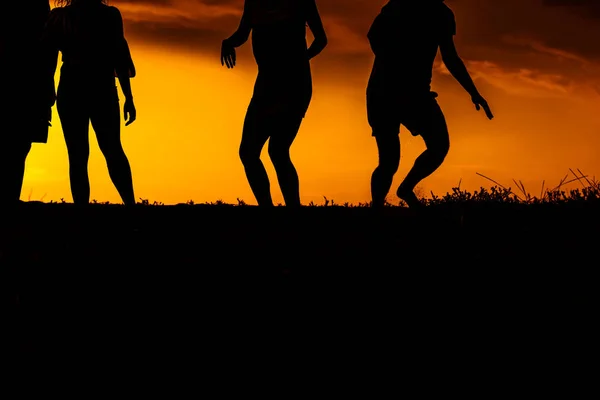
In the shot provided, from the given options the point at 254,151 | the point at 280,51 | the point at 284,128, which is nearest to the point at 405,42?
the point at 280,51

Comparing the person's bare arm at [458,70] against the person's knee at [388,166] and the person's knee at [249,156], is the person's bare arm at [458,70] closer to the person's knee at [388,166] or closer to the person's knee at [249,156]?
the person's knee at [388,166]

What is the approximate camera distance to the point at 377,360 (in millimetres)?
5066

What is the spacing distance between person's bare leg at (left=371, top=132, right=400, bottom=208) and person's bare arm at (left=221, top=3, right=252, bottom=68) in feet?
5.90

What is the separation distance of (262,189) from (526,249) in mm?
2899

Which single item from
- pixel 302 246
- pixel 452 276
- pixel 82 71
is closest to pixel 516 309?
pixel 452 276

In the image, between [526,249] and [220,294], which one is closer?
[220,294]

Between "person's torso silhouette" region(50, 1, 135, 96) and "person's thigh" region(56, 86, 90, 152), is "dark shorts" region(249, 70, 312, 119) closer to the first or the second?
"person's torso silhouette" region(50, 1, 135, 96)

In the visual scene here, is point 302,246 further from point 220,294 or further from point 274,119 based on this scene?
point 274,119

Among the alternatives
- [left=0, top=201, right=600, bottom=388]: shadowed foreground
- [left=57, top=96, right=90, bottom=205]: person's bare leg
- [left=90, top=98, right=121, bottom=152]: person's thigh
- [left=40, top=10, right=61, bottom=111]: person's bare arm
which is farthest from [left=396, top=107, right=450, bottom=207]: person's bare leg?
[left=40, top=10, right=61, bottom=111]: person's bare arm

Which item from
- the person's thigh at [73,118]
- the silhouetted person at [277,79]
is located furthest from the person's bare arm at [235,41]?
the person's thigh at [73,118]

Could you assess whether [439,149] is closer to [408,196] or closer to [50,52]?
[408,196]

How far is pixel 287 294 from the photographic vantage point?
5781 mm

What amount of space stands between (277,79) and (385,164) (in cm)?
160

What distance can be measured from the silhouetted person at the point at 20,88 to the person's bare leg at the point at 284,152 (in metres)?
2.92
